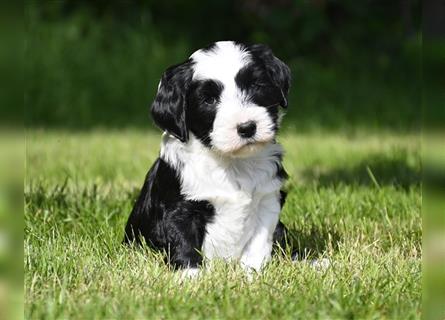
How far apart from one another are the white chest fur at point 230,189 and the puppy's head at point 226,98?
0.43ft

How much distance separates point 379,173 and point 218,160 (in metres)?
3.08

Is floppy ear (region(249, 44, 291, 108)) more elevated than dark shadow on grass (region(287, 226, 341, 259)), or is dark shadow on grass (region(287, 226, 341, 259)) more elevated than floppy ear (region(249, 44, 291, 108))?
floppy ear (region(249, 44, 291, 108))

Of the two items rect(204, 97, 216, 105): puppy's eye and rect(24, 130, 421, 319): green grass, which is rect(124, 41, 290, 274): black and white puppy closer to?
rect(204, 97, 216, 105): puppy's eye

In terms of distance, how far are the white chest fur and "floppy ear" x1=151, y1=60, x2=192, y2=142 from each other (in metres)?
0.10

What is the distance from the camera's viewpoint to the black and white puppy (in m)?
3.97

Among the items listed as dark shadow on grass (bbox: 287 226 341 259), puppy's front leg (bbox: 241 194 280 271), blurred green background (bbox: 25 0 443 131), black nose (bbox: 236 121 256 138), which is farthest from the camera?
blurred green background (bbox: 25 0 443 131)

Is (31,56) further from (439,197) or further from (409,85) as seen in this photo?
(439,197)

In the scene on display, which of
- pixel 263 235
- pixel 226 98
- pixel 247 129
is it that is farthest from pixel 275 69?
pixel 263 235

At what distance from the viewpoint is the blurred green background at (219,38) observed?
35.9 ft

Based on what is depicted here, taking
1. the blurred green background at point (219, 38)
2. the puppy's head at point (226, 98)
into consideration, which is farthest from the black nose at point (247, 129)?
the blurred green background at point (219, 38)

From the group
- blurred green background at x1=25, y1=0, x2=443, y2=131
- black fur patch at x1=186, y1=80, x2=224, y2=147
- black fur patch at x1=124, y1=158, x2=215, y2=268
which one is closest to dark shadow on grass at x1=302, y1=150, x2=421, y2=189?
black fur patch at x1=124, y1=158, x2=215, y2=268

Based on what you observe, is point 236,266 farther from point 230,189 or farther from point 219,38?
point 219,38

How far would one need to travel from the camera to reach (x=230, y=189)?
415cm

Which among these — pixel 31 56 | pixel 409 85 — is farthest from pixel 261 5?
pixel 31 56
